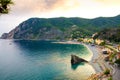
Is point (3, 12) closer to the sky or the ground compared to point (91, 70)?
closer to the sky

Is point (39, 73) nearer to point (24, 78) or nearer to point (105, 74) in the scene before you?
point (24, 78)

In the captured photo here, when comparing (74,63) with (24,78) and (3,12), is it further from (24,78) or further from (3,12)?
(3,12)

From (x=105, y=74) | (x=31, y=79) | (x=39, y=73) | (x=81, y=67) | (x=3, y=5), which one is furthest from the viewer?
(x=81, y=67)

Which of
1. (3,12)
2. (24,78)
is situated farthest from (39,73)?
(3,12)

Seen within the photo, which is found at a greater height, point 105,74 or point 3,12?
point 3,12

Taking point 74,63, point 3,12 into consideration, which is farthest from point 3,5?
point 74,63

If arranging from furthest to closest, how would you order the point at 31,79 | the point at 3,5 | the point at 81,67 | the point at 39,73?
the point at 81,67 → the point at 39,73 → the point at 31,79 → the point at 3,5

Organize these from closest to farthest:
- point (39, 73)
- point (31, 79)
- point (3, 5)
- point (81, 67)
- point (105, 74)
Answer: point (3, 5) < point (105, 74) < point (31, 79) < point (39, 73) < point (81, 67)

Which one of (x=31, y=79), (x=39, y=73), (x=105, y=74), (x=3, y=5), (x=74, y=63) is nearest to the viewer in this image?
(x=3, y=5)

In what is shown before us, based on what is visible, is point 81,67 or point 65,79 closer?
point 65,79
